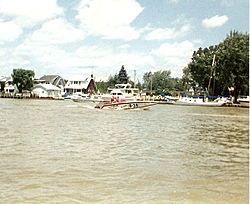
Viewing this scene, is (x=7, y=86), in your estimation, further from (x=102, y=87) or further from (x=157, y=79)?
(x=157, y=79)

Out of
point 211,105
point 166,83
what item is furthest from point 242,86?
point 166,83

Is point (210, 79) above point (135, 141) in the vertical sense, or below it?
above

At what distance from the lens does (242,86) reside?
55.7m

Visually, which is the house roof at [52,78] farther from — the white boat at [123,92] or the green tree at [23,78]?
the white boat at [123,92]

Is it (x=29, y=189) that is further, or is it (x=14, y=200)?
(x=29, y=189)

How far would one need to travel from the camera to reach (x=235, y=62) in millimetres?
54031

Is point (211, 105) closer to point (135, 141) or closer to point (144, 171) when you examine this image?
point (135, 141)

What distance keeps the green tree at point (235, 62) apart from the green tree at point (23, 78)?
43.5 meters

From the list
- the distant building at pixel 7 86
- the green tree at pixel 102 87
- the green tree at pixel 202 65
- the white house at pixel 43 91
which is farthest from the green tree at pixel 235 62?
the distant building at pixel 7 86

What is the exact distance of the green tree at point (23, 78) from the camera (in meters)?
78.9

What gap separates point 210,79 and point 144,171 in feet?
179

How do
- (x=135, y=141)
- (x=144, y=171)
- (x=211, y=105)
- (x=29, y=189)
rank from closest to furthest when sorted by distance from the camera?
(x=29, y=189)
(x=144, y=171)
(x=135, y=141)
(x=211, y=105)

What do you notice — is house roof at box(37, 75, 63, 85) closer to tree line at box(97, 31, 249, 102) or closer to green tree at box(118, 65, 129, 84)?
green tree at box(118, 65, 129, 84)

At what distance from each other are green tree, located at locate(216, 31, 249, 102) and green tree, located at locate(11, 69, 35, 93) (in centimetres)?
4354
